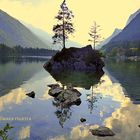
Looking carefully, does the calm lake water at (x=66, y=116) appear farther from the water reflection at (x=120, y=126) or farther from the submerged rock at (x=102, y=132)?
the submerged rock at (x=102, y=132)

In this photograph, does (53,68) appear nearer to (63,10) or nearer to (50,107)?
(63,10)

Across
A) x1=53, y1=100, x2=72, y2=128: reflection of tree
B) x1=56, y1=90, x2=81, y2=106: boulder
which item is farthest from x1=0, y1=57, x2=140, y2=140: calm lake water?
x1=56, y1=90, x2=81, y2=106: boulder

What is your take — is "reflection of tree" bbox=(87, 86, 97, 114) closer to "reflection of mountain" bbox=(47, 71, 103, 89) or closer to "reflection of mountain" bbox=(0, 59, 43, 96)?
"reflection of mountain" bbox=(47, 71, 103, 89)

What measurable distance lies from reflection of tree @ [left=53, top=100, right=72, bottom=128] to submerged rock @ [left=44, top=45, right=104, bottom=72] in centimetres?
4549

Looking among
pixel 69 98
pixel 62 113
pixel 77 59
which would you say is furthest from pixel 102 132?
pixel 77 59

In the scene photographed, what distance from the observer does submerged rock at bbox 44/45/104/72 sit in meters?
74.3

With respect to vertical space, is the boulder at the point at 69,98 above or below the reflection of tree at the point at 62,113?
above

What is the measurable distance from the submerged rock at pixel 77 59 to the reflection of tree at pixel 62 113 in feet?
149

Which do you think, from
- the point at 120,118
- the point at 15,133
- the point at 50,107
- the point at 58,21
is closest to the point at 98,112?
the point at 120,118

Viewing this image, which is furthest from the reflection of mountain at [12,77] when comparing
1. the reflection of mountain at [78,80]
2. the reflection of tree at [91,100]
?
the reflection of tree at [91,100]

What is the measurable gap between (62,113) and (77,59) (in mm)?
49311

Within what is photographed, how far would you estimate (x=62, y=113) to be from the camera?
2547 centimetres

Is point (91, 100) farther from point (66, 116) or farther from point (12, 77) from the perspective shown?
point (12, 77)

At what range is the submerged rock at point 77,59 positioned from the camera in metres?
74.3
